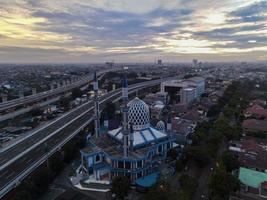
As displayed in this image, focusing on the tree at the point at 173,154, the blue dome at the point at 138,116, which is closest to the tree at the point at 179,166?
the tree at the point at 173,154

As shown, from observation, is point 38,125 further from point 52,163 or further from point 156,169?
point 156,169

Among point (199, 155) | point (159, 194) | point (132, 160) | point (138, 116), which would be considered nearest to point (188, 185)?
point (159, 194)

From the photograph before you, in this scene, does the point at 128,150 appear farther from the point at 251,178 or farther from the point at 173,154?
the point at 251,178

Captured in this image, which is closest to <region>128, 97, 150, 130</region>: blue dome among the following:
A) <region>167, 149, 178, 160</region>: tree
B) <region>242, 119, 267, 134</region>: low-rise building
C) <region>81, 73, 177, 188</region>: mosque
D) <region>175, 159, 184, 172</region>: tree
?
<region>81, 73, 177, 188</region>: mosque

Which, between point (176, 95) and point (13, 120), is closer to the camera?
point (13, 120)

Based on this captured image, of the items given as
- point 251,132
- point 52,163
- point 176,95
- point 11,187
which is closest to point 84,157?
point 52,163

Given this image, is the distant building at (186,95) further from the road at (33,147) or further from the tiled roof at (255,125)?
the road at (33,147)
